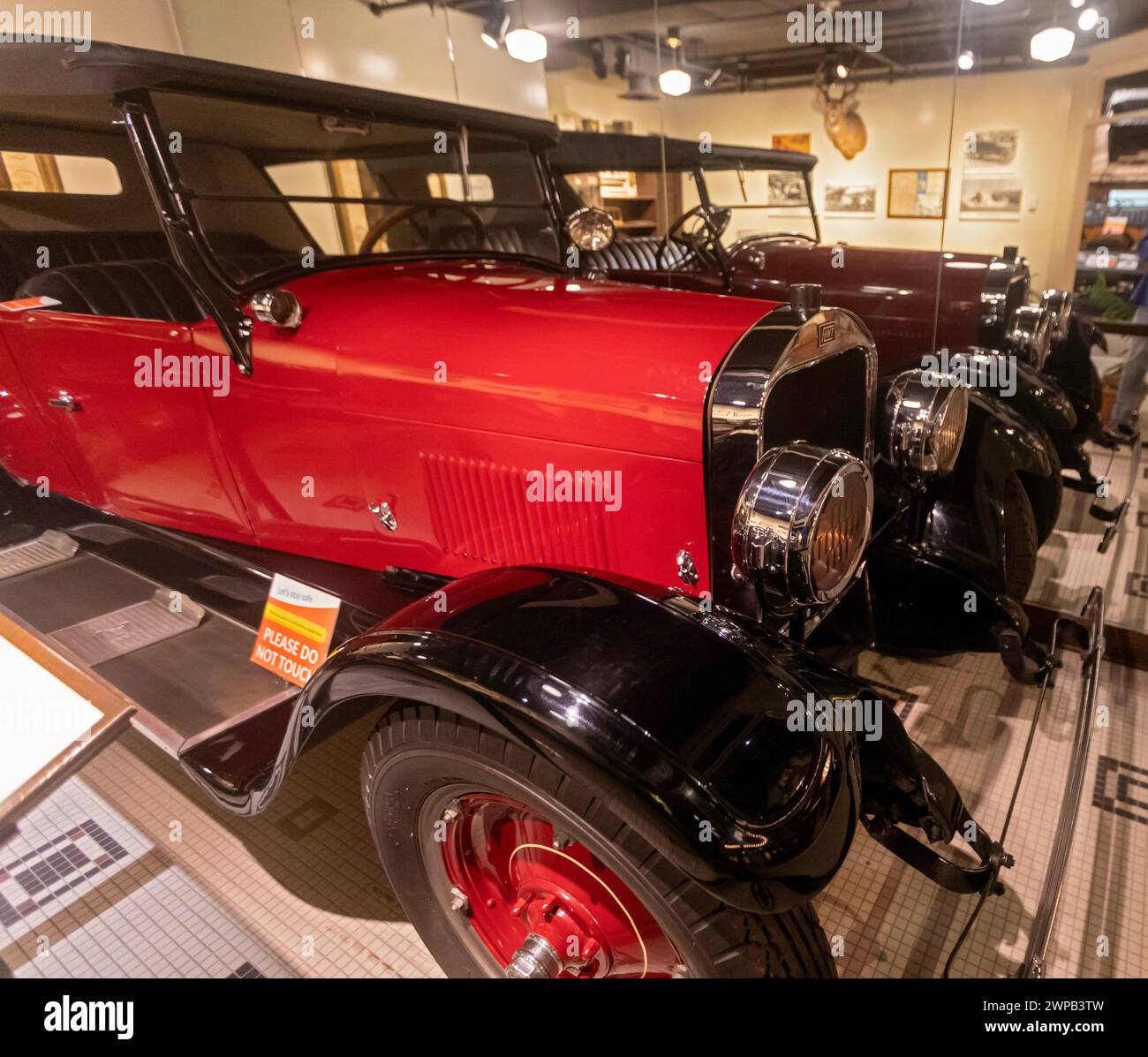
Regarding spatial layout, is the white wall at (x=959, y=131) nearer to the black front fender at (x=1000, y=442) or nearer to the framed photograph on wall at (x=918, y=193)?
the framed photograph on wall at (x=918, y=193)

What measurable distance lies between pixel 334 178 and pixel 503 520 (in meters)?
3.09

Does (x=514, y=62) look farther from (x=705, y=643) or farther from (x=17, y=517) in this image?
(x=705, y=643)

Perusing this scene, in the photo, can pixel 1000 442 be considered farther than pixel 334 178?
No

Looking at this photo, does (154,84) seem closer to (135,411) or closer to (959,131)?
(135,411)

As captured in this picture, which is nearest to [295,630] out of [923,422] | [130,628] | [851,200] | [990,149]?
[130,628]

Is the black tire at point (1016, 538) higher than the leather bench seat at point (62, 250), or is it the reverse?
the leather bench seat at point (62, 250)

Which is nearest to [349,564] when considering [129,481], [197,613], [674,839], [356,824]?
[197,613]

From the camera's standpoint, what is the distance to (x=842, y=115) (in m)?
3.38

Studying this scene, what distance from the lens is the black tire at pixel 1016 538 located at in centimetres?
219

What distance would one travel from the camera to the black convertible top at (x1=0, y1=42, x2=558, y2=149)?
1.59 m

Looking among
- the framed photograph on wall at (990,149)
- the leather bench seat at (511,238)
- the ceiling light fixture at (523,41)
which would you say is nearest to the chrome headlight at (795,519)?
the leather bench seat at (511,238)

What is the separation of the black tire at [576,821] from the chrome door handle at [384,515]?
0.65 meters

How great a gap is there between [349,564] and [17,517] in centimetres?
172
